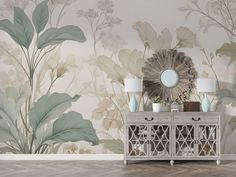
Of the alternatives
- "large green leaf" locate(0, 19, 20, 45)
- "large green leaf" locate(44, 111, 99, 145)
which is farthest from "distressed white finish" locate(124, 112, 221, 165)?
"large green leaf" locate(0, 19, 20, 45)

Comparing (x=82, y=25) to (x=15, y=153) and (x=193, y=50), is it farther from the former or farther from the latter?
(x=15, y=153)

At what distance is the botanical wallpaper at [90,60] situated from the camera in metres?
6.20

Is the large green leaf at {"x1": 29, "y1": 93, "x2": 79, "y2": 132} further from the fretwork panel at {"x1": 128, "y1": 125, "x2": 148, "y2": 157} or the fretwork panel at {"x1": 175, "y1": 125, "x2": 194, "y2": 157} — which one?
the fretwork panel at {"x1": 175, "y1": 125, "x2": 194, "y2": 157}

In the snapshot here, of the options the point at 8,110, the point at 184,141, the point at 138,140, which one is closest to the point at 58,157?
the point at 8,110

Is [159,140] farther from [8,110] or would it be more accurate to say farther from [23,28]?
[23,28]

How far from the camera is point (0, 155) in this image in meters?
6.17

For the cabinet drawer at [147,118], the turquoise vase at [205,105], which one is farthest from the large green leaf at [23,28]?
the turquoise vase at [205,105]

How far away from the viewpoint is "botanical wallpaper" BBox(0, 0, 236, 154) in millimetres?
6203

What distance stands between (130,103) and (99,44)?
3.36ft

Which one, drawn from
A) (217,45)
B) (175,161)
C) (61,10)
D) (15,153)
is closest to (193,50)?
(217,45)

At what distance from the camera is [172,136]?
5.78 meters

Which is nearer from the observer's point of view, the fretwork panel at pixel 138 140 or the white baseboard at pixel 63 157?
the fretwork panel at pixel 138 140

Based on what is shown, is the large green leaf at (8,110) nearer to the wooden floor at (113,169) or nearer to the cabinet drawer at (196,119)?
the wooden floor at (113,169)

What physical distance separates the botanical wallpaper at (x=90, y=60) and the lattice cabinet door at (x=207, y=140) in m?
0.47
